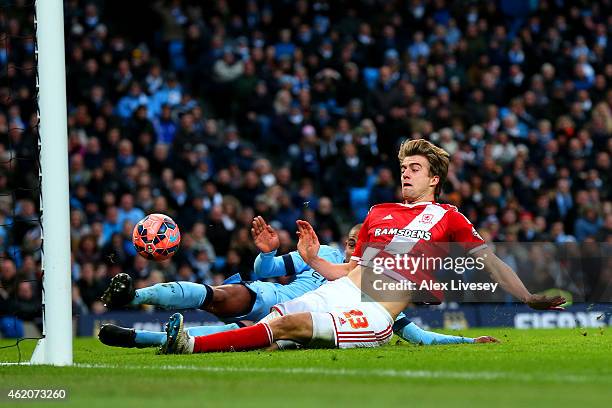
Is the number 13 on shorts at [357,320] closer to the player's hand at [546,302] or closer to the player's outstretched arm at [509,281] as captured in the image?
the player's outstretched arm at [509,281]

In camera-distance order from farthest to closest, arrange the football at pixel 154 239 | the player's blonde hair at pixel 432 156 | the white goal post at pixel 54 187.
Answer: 1. the football at pixel 154 239
2. the player's blonde hair at pixel 432 156
3. the white goal post at pixel 54 187

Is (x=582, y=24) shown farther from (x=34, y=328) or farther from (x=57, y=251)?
(x=57, y=251)

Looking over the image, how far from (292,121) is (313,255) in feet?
37.3

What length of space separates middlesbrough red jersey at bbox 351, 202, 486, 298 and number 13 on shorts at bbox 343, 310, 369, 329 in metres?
0.49

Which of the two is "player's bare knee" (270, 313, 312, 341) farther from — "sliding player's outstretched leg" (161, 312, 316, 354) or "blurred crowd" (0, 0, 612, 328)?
"blurred crowd" (0, 0, 612, 328)

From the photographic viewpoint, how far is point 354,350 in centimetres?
924

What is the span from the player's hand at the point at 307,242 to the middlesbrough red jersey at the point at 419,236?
0.63m

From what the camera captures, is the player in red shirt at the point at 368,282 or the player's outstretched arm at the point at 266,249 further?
the player's outstretched arm at the point at 266,249

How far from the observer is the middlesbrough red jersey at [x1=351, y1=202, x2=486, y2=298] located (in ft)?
31.9

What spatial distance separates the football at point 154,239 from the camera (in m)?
10.4

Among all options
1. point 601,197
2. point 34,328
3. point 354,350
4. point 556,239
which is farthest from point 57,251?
point 601,197

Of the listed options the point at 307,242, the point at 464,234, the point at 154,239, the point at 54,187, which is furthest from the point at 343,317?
the point at 54,187

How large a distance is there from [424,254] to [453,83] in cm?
1348

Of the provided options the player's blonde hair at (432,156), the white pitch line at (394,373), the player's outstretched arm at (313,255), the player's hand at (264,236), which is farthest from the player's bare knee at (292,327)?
the player's blonde hair at (432,156)
